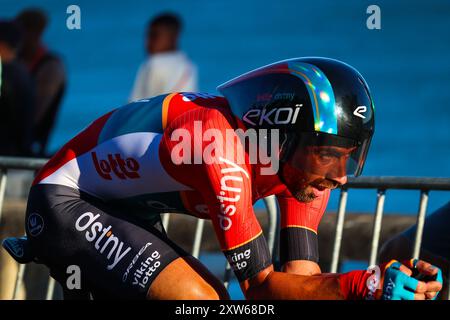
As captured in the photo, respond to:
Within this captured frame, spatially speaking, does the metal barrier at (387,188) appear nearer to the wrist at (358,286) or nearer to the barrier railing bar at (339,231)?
the barrier railing bar at (339,231)

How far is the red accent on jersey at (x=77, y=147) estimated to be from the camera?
425 cm

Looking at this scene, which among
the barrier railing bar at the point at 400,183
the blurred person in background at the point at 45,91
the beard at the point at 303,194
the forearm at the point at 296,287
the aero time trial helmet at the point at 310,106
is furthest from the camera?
the blurred person in background at the point at 45,91

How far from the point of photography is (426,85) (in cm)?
1762

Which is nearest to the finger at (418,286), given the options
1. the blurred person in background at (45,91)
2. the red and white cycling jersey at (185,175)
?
the red and white cycling jersey at (185,175)

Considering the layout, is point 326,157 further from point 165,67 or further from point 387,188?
point 165,67

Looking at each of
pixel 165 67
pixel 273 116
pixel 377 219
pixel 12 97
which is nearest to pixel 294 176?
pixel 273 116

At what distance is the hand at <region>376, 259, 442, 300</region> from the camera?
3557 millimetres

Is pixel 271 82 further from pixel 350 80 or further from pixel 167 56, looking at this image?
pixel 167 56

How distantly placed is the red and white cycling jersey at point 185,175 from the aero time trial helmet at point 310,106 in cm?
11

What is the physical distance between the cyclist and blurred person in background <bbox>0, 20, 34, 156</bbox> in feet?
11.6

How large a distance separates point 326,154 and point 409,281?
25.4 inches

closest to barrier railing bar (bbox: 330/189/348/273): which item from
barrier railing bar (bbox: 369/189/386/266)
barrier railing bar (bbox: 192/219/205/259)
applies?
barrier railing bar (bbox: 369/189/386/266)

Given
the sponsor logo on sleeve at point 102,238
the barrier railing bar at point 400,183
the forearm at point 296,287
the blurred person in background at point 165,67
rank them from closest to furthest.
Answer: the forearm at point 296,287
the sponsor logo on sleeve at point 102,238
the barrier railing bar at point 400,183
the blurred person in background at point 165,67

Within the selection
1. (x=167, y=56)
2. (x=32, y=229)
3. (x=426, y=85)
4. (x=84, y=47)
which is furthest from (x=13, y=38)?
(x=84, y=47)
